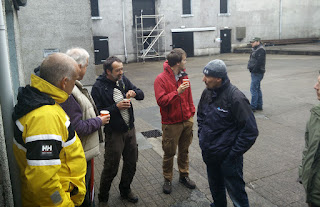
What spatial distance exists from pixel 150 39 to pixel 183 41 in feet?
9.99

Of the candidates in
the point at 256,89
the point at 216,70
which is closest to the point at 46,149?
the point at 216,70

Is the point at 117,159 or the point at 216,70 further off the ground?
the point at 216,70

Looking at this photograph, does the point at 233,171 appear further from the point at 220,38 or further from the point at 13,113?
the point at 220,38

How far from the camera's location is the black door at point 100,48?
23.1 meters

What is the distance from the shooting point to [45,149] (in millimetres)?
2043

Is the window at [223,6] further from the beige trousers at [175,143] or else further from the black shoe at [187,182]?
the black shoe at [187,182]

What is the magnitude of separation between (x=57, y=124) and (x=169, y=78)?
233cm

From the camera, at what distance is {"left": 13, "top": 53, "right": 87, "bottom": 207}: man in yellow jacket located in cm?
204

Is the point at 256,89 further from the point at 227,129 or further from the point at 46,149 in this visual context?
the point at 46,149

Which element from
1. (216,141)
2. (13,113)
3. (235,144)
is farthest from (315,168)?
(13,113)

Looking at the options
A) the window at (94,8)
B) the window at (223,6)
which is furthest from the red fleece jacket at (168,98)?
the window at (223,6)

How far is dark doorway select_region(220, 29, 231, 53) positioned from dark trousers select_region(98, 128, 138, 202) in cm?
2553

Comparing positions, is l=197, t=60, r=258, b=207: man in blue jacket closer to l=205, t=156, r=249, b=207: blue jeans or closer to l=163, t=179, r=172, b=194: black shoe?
l=205, t=156, r=249, b=207: blue jeans

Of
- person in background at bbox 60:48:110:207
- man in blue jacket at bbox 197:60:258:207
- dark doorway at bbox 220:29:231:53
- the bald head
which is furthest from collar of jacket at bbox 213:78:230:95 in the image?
dark doorway at bbox 220:29:231:53
